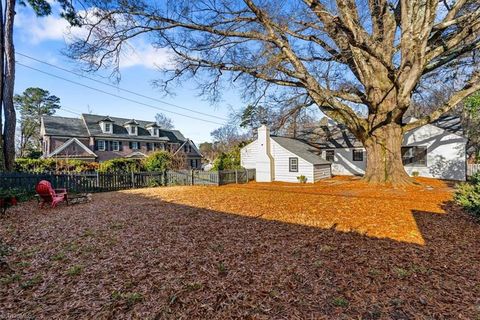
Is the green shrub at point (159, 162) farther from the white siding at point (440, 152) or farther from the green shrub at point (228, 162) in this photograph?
the white siding at point (440, 152)

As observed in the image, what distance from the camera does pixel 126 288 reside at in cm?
301

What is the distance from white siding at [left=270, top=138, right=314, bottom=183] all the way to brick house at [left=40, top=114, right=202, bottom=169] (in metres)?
9.82

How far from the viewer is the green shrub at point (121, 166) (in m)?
17.0

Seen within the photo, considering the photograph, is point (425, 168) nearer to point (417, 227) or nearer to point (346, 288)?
point (417, 227)

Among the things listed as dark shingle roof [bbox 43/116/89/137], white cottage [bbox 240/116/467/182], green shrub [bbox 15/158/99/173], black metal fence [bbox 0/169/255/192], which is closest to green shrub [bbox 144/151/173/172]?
black metal fence [bbox 0/169/255/192]

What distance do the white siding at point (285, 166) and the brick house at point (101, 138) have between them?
982cm

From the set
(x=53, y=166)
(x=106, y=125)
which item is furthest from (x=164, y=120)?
(x=53, y=166)

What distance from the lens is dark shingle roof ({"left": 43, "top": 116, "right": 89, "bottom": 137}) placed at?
88.3 feet

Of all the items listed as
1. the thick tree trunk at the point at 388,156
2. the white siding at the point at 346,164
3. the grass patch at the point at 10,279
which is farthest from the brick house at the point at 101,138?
the grass patch at the point at 10,279

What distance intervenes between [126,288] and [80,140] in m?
31.2

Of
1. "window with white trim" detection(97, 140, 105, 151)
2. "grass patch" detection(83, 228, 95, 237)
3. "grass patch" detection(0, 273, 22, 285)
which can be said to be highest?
"window with white trim" detection(97, 140, 105, 151)

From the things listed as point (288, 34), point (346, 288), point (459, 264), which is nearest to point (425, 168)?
point (288, 34)

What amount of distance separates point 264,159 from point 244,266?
14.4 meters

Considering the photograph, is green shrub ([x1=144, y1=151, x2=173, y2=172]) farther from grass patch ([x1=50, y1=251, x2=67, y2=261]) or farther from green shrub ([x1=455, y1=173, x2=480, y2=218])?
green shrub ([x1=455, y1=173, x2=480, y2=218])
